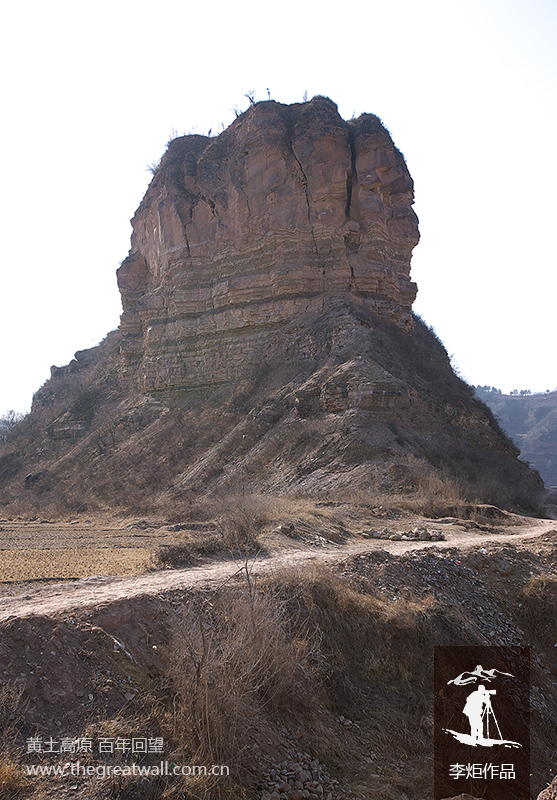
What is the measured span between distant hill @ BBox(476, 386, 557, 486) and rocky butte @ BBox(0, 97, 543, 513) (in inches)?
1670

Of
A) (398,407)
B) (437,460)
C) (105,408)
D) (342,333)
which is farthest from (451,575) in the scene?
(105,408)

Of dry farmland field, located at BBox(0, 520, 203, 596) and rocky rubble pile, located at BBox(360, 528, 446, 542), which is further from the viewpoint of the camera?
rocky rubble pile, located at BBox(360, 528, 446, 542)

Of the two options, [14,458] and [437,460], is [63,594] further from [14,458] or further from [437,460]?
[14,458]

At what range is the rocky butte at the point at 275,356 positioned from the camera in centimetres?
2261

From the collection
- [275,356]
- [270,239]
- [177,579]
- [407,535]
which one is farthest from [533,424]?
[177,579]

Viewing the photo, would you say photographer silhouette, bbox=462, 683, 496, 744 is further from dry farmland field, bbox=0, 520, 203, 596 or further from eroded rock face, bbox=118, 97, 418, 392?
eroded rock face, bbox=118, 97, 418, 392

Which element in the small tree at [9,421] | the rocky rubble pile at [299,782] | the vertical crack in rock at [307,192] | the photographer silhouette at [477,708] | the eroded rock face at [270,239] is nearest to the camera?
the rocky rubble pile at [299,782]

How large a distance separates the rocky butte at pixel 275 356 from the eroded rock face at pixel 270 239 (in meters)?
0.09

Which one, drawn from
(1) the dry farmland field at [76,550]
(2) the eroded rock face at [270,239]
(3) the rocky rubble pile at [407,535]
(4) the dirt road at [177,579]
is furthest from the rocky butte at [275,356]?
(4) the dirt road at [177,579]

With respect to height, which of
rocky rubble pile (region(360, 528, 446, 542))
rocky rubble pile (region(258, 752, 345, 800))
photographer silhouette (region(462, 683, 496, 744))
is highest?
rocky rubble pile (region(360, 528, 446, 542))

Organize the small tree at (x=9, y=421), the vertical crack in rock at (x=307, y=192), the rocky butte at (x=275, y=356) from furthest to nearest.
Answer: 1. the small tree at (x=9, y=421)
2. the vertical crack in rock at (x=307, y=192)
3. the rocky butte at (x=275, y=356)

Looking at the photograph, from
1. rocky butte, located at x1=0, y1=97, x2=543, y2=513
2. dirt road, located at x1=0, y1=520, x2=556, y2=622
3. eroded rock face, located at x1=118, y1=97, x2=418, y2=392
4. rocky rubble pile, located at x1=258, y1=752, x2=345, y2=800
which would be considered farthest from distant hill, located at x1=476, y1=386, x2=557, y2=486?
rocky rubble pile, located at x1=258, y1=752, x2=345, y2=800

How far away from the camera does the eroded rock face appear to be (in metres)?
29.5

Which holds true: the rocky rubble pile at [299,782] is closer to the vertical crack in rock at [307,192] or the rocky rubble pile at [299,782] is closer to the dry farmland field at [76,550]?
the dry farmland field at [76,550]
